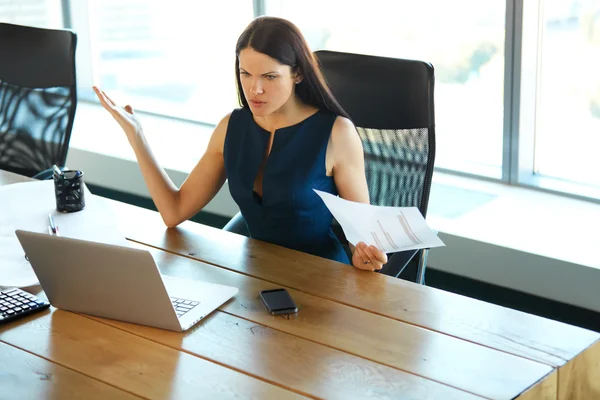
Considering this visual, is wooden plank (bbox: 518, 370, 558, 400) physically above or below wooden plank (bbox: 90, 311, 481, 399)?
below

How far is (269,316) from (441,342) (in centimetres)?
35

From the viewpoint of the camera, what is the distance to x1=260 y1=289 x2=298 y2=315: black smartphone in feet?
5.43

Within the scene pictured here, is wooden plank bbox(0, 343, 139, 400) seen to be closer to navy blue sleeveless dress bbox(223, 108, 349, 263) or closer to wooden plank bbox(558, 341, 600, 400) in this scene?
wooden plank bbox(558, 341, 600, 400)

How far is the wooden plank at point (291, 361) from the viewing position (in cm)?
136

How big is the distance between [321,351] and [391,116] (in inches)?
37.2

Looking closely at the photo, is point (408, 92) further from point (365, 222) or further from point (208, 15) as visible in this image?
point (208, 15)

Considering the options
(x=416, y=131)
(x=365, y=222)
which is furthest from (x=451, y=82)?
(x=365, y=222)

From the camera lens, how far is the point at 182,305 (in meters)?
1.68

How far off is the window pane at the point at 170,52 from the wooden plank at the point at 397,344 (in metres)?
2.87

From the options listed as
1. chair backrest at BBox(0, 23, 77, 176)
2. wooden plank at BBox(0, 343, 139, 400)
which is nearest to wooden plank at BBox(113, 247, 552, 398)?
wooden plank at BBox(0, 343, 139, 400)

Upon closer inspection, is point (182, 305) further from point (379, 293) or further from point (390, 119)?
point (390, 119)

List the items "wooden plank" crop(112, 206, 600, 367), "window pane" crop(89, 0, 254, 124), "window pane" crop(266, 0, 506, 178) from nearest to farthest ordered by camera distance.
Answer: "wooden plank" crop(112, 206, 600, 367)
"window pane" crop(266, 0, 506, 178)
"window pane" crop(89, 0, 254, 124)

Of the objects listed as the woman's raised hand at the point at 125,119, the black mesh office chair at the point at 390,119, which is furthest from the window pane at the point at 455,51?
the woman's raised hand at the point at 125,119

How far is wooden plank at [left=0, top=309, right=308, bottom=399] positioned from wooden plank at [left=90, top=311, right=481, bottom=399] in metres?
0.03
